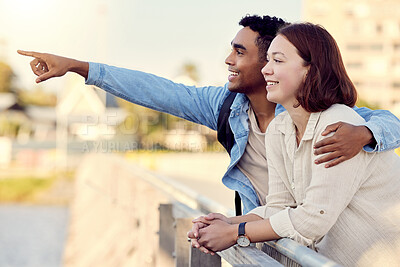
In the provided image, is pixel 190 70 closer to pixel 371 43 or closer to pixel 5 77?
pixel 371 43

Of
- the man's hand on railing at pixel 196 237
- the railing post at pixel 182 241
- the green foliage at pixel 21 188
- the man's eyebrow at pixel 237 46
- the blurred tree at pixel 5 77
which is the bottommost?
the green foliage at pixel 21 188

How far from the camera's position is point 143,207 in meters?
5.73

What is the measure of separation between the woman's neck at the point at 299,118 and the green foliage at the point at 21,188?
34661 mm

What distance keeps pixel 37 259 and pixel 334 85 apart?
23049 millimetres

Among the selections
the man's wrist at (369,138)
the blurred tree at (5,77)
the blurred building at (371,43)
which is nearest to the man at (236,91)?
the man's wrist at (369,138)

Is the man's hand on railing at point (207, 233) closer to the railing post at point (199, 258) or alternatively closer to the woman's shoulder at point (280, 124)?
the railing post at point (199, 258)

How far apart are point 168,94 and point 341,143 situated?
53.1 inches

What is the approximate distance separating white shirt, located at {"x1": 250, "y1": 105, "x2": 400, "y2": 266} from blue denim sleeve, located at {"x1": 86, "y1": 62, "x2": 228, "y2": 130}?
1040mm

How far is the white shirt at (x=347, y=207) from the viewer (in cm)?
228

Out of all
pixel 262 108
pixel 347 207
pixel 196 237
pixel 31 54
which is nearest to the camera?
pixel 347 207

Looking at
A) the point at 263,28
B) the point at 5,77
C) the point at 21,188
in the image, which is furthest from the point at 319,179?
the point at 5,77

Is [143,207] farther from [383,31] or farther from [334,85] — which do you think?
[383,31]

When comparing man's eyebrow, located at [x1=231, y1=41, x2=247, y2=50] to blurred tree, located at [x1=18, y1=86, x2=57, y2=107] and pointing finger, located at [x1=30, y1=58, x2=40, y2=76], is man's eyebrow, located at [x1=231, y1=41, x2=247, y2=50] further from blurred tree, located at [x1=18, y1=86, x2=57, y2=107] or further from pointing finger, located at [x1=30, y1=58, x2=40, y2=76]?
blurred tree, located at [x1=18, y1=86, x2=57, y2=107]

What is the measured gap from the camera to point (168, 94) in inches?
135
